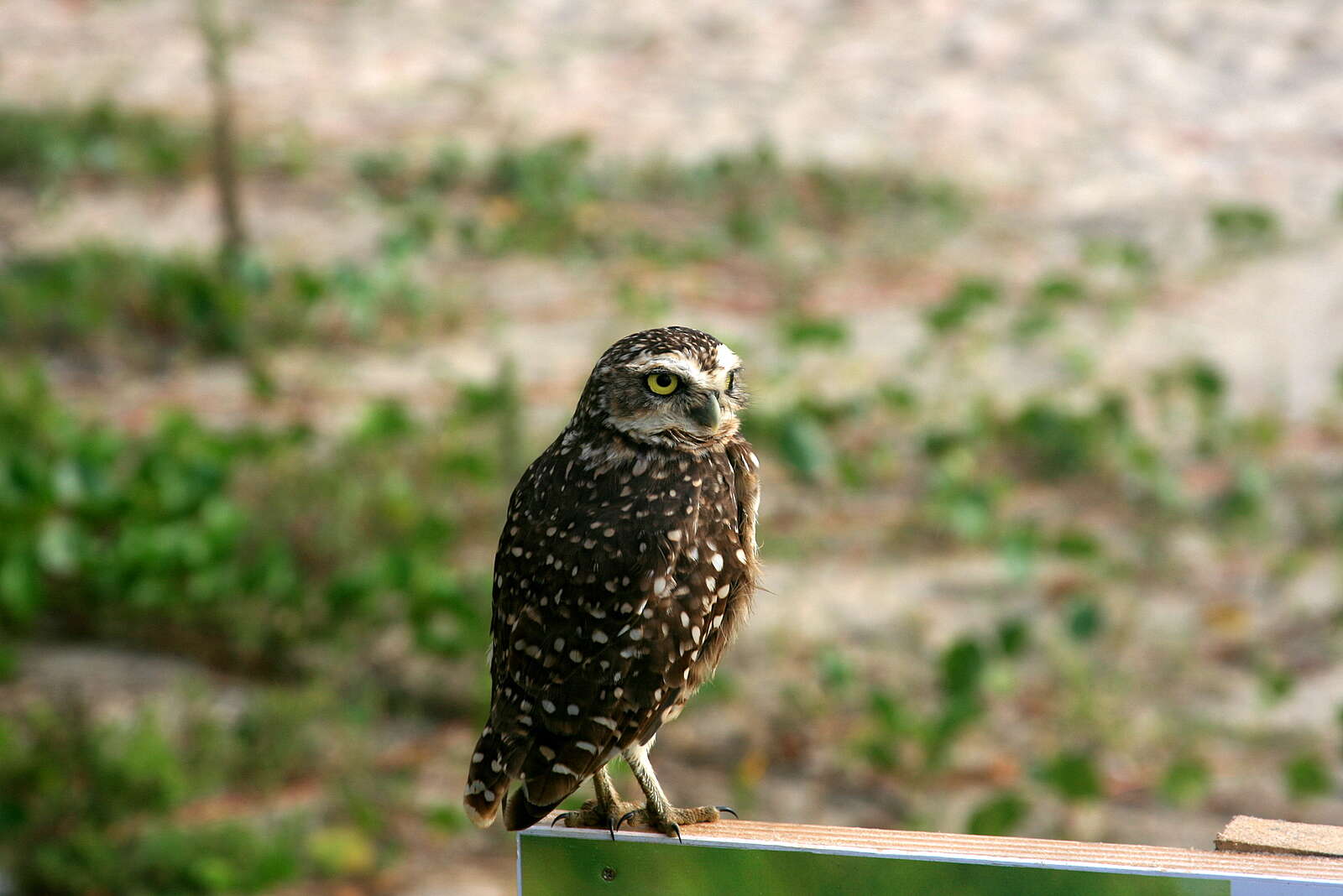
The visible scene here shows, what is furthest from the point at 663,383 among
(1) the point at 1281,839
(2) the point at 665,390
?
(1) the point at 1281,839

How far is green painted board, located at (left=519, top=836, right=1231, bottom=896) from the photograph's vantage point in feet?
4.98

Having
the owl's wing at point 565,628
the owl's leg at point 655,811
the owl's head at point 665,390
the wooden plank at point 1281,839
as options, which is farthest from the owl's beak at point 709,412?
the wooden plank at point 1281,839

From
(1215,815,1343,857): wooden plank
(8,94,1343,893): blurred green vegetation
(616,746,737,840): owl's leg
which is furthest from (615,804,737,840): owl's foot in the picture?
(8,94,1343,893): blurred green vegetation

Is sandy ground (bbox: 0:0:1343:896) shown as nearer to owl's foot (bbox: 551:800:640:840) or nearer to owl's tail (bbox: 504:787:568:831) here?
owl's foot (bbox: 551:800:640:840)

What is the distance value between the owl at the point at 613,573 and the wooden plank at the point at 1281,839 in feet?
2.22

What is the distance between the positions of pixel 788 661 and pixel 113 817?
7.64 feet

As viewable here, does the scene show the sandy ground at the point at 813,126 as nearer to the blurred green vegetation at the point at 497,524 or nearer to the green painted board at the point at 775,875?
the blurred green vegetation at the point at 497,524

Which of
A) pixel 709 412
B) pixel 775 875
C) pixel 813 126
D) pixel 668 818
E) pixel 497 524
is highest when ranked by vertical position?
pixel 813 126

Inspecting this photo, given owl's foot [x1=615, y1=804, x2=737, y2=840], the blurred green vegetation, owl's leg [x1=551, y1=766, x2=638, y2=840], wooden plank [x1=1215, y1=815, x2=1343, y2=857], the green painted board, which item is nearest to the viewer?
the green painted board

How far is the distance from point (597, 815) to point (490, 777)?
25 centimetres

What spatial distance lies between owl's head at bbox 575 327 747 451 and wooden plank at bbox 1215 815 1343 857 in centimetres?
79

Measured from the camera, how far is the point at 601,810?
6.51ft

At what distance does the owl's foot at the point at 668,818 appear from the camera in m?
1.78

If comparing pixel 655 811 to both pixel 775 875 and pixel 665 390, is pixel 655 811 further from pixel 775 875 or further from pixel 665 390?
pixel 665 390
